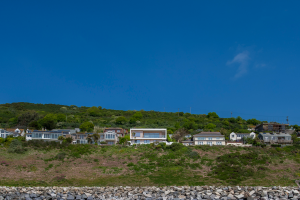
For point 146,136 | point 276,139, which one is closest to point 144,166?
point 146,136

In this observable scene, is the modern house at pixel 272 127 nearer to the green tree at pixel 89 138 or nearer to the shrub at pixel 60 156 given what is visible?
the green tree at pixel 89 138

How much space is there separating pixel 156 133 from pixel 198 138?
1017 centimetres

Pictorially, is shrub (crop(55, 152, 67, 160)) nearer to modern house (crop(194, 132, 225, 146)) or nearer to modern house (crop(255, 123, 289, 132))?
modern house (crop(194, 132, 225, 146))

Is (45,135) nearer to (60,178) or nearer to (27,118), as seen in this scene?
(27,118)

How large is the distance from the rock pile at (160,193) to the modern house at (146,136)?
39903 mm

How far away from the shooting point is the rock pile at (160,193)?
1552 centimetres

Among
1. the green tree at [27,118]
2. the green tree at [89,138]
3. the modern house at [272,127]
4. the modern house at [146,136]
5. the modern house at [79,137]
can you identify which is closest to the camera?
the green tree at [89,138]

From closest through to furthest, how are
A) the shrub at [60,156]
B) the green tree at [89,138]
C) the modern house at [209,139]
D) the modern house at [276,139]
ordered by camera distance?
the shrub at [60,156], the green tree at [89,138], the modern house at [209,139], the modern house at [276,139]

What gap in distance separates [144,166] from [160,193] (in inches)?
822

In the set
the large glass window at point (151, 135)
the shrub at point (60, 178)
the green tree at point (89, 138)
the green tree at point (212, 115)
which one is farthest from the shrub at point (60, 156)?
the green tree at point (212, 115)

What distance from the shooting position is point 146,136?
195 ft

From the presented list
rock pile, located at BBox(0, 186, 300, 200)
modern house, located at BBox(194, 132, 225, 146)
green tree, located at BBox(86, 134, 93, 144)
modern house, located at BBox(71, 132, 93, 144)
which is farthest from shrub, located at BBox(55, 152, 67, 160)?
modern house, located at BBox(194, 132, 225, 146)

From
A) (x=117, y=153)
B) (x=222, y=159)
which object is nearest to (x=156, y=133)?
(x=117, y=153)

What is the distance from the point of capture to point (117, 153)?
45.3 meters
